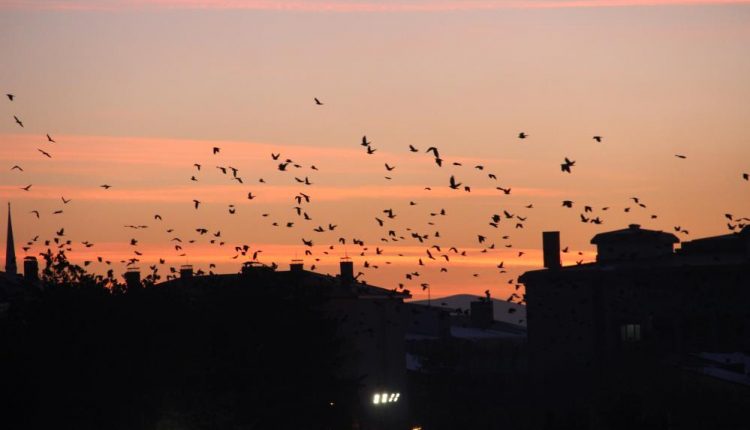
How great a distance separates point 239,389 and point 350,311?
3648 cm

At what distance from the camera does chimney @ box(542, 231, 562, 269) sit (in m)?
129

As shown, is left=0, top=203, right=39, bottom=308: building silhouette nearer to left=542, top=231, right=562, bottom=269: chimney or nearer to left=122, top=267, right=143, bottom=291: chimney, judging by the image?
left=122, top=267, right=143, bottom=291: chimney

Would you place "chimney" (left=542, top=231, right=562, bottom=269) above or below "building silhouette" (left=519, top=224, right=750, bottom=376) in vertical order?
above

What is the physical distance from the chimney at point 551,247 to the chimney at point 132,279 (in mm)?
30354

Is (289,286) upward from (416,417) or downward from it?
upward

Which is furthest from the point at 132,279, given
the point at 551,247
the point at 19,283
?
the point at 551,247

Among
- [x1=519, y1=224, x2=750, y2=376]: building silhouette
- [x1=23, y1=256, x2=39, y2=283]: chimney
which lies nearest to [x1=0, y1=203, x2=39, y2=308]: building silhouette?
[x1=23, y1=256, x2=39, y2=283]: chimney

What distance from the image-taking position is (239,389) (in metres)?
90.0

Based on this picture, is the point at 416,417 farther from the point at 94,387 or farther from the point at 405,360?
the point at 94,387

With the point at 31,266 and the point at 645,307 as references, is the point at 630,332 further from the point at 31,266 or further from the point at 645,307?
the point at 31,266

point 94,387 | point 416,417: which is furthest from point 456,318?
point 94,387

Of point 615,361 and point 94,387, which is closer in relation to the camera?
point 94,387

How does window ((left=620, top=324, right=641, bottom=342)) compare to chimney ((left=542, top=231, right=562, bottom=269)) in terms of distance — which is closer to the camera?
window ((left=620, top=324, right=641, bottom=342))

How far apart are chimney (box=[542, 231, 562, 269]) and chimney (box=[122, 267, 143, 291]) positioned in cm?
3035
